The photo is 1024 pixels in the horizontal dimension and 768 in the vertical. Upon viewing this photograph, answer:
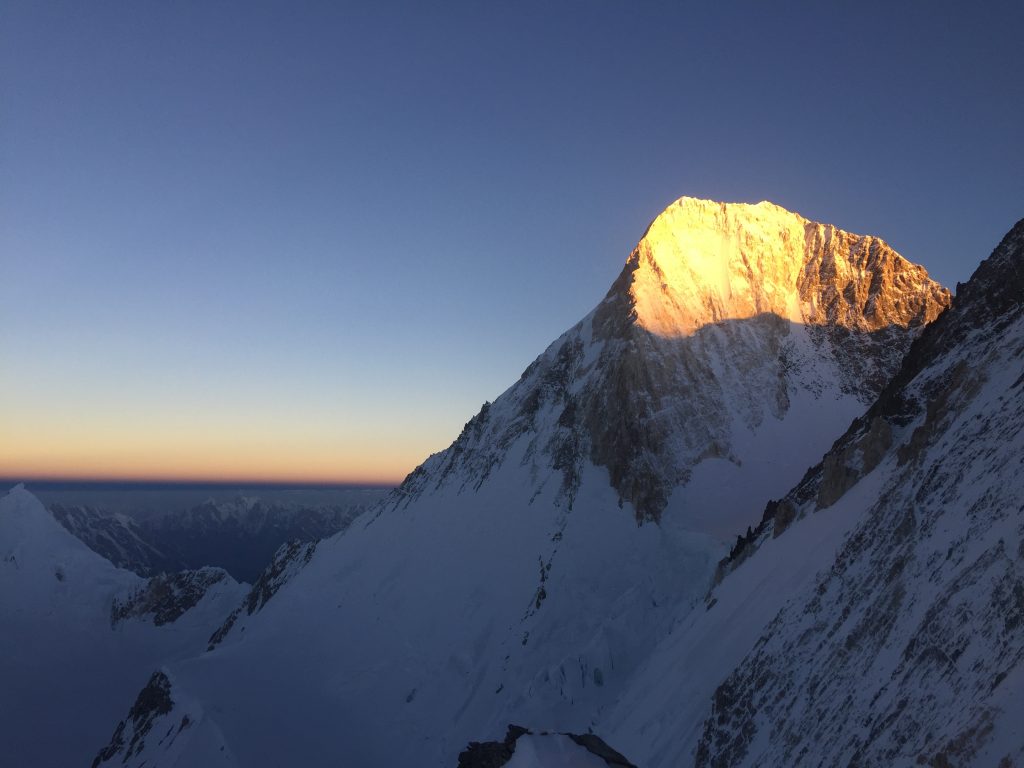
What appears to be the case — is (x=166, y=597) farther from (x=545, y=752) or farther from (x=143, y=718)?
(x=545, y=752)

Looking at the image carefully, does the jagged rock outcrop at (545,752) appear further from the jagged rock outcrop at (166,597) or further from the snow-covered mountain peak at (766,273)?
the jagged rock outcrop at (166,597)

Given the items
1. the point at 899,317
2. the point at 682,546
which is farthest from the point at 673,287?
the point at 682,546

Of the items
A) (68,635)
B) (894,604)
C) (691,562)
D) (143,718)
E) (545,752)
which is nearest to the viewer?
(545,752)

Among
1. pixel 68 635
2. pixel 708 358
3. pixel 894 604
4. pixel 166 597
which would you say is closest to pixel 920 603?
pixel 894 604

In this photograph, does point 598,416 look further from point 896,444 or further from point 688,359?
point 896,444

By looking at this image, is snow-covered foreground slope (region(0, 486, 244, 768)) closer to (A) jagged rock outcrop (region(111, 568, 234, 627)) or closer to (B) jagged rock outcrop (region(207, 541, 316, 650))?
(A) jagged rock outcrop (region(111, 568, 234, 627))

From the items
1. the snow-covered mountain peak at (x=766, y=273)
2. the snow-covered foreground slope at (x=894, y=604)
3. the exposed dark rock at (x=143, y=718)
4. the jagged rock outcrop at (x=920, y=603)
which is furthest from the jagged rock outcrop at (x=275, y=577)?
the jagged rock outcrop at (x=920, y=603)

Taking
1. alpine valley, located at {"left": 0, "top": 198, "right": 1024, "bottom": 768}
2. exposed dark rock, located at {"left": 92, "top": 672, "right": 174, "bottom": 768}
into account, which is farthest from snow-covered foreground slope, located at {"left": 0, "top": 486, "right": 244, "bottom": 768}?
exposed dark rock, located at {"left": 92, "top": 672, "right": 174, "bottom": 768}
